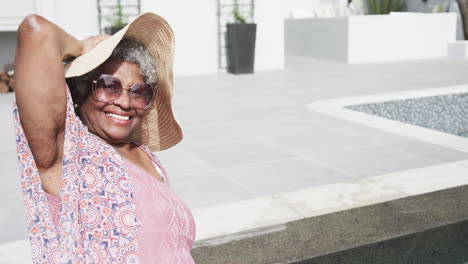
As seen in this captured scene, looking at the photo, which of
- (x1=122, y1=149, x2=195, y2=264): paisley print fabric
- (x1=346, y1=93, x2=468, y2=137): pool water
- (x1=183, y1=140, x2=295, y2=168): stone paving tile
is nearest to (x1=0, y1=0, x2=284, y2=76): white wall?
(x1=346, y1=93, x2=468, y2=137): pool water

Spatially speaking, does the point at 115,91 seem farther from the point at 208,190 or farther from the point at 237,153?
the point at 237,153

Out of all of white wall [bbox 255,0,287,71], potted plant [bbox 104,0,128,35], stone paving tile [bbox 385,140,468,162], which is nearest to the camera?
stone paving tile [bbox 385,140,468,162]

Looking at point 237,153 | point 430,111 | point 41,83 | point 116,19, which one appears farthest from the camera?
point 116,19

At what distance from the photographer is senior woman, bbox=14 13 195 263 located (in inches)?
42.3

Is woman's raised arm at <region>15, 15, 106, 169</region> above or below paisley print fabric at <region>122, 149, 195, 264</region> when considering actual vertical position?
above

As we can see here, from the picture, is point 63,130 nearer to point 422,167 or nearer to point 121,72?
point 121,72

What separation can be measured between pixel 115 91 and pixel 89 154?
18 cm

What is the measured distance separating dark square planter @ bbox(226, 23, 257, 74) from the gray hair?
8.17 metres

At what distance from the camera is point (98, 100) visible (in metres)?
1.30

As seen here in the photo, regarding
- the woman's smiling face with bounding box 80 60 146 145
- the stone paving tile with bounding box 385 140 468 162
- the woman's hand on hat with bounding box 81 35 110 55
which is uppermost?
the woman's hand on hat with bounding box 81 35 110 55

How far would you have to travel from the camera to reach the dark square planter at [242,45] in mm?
9531

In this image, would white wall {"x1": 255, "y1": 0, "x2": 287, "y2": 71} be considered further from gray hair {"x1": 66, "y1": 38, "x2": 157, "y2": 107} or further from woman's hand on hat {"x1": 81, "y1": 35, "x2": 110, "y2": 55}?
woman's hand on hat {"x1": 81, "y1": 35, "x2": 110, "y2": 55}

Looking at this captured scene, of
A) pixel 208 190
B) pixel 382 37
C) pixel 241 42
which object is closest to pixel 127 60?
pixel 208 190

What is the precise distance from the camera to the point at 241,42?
9.59 m
